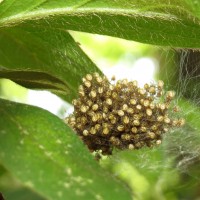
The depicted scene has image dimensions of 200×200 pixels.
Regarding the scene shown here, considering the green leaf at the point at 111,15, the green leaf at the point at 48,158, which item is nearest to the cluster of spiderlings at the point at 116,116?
the green leaf at the point at 111,15

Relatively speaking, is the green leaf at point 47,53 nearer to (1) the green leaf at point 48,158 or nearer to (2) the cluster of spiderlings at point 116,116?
(2) the cluster of spiderlings at point 116,116

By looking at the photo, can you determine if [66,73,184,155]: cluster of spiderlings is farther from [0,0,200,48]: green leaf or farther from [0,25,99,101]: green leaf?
[0,0,200,48]: green leaf

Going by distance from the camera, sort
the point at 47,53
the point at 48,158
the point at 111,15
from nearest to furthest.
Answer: the point at 48,158, the point at 111,15, the point at 47,53

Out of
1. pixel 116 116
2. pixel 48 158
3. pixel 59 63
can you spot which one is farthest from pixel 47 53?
pixel 48 158

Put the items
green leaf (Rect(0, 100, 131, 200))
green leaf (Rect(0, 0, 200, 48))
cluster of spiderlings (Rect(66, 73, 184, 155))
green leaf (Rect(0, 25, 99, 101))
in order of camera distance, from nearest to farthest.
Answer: green leaf (Rect(0, 100, 131, 200))
green leaf (Rect(0, 0, 200, 48))
cluster of spiderlings (Rect(66, 73, 184, 155))
green leaf (Rect(0, 25, 99, 101))

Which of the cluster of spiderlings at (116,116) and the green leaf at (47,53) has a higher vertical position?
the green leaf at (47,53)

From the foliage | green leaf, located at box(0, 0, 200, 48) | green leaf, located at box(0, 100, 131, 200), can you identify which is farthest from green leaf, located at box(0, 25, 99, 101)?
green leaf, located at box(0, 100, 131, 200)

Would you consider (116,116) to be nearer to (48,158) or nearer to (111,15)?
(111,15)

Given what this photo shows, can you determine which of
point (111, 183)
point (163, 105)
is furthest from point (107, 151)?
point (111, 183)
